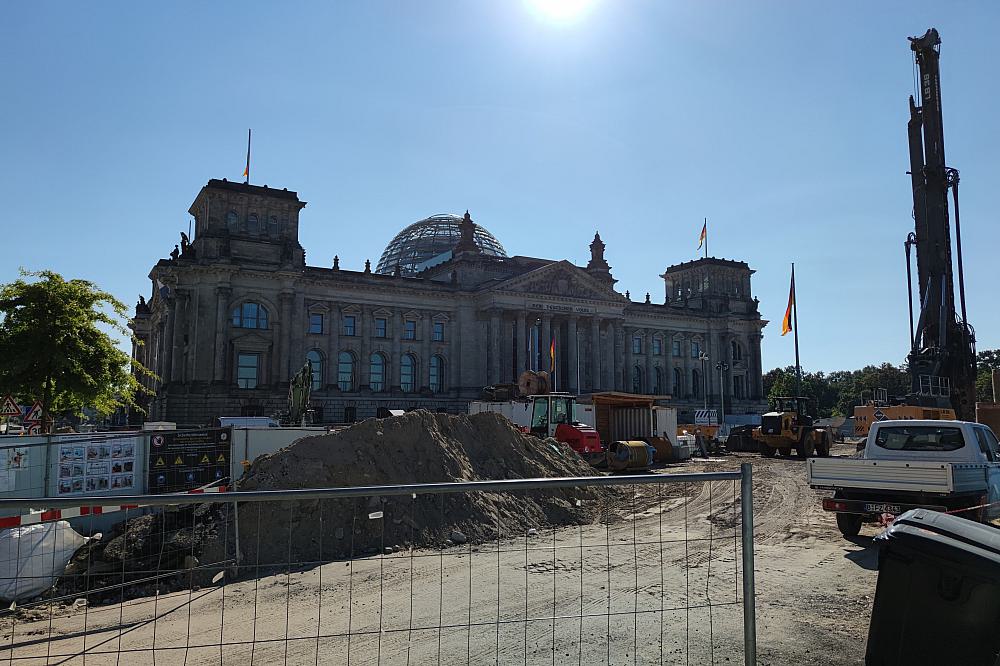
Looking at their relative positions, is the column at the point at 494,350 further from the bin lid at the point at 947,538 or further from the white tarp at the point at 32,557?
the bin lid at the point at 947,538

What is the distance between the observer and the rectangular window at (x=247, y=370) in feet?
183

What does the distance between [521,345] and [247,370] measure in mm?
24589

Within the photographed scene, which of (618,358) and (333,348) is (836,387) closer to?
(618,358)

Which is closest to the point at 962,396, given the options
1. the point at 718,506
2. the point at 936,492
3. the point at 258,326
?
the point at 718,506

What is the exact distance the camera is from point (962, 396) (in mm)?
34000

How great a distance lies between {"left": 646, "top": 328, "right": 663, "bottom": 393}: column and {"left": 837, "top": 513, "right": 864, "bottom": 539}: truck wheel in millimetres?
66511

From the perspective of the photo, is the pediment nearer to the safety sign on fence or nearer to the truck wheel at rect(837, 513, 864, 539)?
the safety sign on fence

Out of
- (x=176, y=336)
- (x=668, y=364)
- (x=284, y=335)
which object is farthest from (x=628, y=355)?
(x=176, y=336)

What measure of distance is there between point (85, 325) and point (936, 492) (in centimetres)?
2375

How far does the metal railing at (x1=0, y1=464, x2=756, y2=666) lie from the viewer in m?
6.60

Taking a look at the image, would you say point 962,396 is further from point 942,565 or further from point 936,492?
point 942,565

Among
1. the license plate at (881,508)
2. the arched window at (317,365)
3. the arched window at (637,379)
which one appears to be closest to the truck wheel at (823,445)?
the license plate at (881,508)

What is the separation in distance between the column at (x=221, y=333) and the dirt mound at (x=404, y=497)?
39.0 meters

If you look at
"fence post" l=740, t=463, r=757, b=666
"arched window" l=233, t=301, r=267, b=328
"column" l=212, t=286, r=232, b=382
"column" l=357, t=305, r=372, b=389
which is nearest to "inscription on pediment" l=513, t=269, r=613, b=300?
"column" l=357, t=305, r=372, b=389
